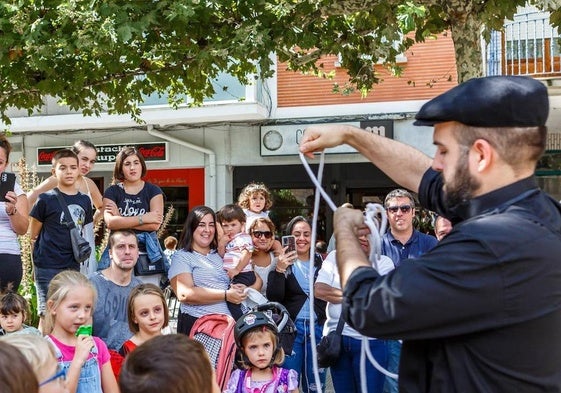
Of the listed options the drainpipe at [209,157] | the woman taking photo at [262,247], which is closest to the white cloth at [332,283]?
the woman taking photo at [262,247]

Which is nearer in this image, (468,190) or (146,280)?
(468,190)

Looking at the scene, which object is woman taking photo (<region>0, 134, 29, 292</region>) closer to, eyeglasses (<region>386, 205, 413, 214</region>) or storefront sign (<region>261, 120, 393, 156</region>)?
eyeglasses (<region>386, 205, 413, 214</region>)

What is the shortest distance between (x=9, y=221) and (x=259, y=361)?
7.64 feet

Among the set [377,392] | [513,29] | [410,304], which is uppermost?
[513,29]

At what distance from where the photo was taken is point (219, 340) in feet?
18.1

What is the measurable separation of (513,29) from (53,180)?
9.84 m

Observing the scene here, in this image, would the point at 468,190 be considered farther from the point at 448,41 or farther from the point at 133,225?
the point at 448,41

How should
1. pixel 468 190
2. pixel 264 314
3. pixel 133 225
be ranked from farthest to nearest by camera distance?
pixel 133 225
pixel 264 314
pixel 468 190

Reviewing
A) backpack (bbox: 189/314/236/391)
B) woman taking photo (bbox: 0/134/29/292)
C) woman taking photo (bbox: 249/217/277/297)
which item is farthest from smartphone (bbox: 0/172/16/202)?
woman taking photo (bbox: 249/217/277/297)

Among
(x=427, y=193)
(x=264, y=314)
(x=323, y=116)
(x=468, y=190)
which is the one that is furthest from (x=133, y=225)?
(x=323, y=116)

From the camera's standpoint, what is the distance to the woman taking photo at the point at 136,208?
20.6ft

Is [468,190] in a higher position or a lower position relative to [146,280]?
higher

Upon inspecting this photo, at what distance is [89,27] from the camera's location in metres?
6.42

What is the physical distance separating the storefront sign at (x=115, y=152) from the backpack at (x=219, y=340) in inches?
442
